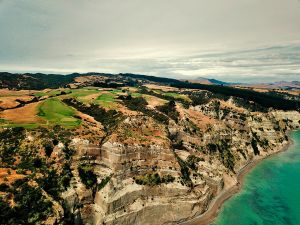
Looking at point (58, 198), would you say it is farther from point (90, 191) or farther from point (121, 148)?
point (121, 148)

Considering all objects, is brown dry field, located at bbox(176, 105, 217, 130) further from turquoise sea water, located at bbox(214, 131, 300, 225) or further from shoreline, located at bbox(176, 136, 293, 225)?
turquoise sea water, located at bbox(214, 131, 300, 225)

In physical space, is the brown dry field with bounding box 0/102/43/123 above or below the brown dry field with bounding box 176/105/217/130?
above

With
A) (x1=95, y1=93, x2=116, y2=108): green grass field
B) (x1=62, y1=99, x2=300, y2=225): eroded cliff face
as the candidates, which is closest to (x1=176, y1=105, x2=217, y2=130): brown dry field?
(x1=62, y1=99, x2=300, y2=225): eroded cliff face

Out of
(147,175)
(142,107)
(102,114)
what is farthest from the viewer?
(142,107)

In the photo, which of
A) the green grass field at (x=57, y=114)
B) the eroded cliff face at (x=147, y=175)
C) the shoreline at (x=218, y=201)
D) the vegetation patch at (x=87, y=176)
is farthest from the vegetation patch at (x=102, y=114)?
the shoreline at (x=218, y=201)

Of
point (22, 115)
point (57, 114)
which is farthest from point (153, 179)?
point (22, 115)

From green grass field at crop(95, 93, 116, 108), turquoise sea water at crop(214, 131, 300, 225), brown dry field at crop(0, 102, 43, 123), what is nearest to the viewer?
turquoise sea water at crop(214, 131, 300, 225)

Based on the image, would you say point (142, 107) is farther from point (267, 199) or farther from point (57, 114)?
point (267, 199)

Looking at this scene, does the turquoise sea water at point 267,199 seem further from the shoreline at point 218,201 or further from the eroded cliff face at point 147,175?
the eroded cliff face at point 147,175
